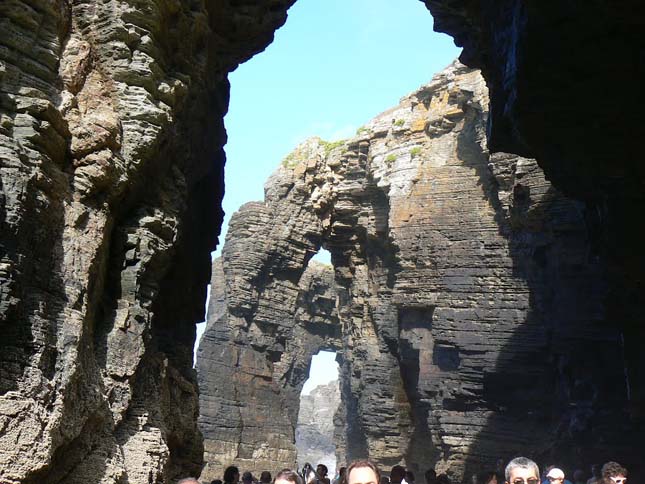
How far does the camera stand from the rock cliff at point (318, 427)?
67000 mm

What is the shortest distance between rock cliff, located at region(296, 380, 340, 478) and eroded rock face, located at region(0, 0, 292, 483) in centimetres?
5686

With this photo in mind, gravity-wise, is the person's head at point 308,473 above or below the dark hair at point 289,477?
above

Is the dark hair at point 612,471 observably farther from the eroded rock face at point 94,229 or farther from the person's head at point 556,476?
the eroded rock face at point 94,229

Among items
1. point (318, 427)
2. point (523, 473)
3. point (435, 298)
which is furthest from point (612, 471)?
point (318, 427)

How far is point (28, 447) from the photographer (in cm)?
685

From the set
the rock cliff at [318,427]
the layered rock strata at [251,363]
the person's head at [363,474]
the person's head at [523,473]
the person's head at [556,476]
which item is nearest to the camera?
the person's head at [363,474]

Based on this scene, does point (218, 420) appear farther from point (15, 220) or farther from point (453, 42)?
point (15, 220)

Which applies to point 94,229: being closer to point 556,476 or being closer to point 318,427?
point 556,476

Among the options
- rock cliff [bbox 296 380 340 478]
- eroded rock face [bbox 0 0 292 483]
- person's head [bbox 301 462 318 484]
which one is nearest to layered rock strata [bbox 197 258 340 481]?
person's head [bbox 301 462 318 484]

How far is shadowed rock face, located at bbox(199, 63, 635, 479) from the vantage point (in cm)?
2070

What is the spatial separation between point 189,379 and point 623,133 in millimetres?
8370

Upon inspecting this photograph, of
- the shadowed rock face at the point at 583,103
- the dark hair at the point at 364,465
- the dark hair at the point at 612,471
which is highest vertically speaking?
the shadowed rock face at the point at 583,103

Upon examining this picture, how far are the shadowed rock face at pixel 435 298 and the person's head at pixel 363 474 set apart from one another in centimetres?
1417

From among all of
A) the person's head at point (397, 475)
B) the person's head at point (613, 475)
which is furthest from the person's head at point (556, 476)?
the person's head at point (397, 475)
